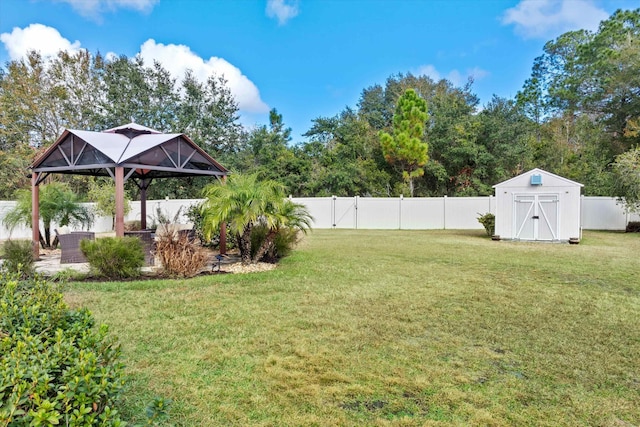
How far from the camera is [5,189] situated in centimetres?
2095

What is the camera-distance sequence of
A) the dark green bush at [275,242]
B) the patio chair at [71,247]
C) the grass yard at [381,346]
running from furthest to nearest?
1. the dark green bush at [275,242]
2. the patio chair at [71,247]
3. the grass yard at [381,346]

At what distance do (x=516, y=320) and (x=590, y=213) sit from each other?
1695 centimetres

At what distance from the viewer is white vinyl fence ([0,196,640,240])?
17.9m

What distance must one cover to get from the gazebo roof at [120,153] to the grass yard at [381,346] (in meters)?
2.76

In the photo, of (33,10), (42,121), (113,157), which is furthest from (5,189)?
(113,157)

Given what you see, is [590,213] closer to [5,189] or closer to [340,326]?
[340,326]

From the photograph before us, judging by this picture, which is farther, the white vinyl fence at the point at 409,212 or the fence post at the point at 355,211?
the fence post at the point at 355,211

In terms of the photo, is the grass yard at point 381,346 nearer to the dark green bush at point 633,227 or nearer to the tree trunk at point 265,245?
the tree trunk at point 265,245

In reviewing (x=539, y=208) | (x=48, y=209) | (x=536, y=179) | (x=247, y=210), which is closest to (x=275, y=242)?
(x=247, y=210)

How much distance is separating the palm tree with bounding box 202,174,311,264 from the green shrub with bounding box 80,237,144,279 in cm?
141

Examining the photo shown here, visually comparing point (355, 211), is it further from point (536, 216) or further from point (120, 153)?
point (120, 153)

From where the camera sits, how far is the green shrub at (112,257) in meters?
6.72

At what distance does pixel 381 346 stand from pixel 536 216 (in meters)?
11.2

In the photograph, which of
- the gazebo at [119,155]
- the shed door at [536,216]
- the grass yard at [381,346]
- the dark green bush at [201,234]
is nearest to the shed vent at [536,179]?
the shed door at [536,216]
